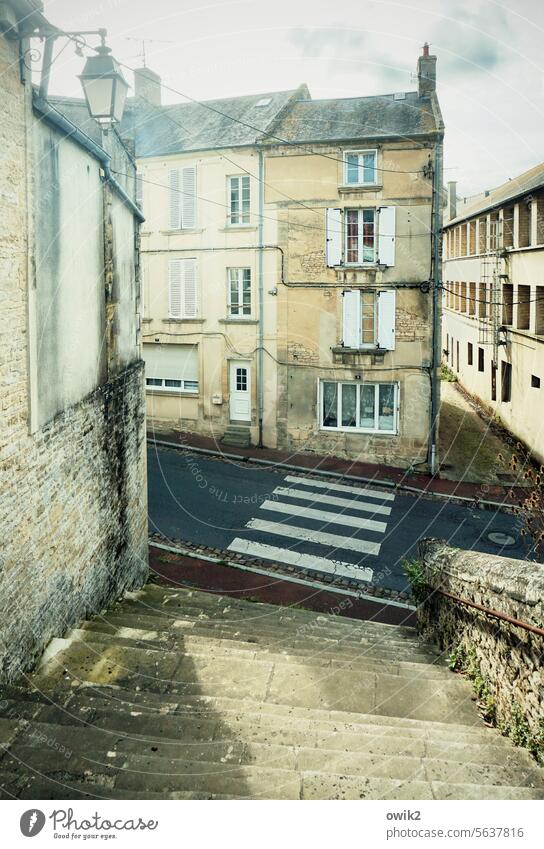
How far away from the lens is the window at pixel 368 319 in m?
17.7

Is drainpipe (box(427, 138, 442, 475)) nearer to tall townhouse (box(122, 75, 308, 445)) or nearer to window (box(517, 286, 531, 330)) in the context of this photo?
window (box(517, 286, 531, 330))

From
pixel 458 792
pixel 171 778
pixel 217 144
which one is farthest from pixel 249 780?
pixel 217 144

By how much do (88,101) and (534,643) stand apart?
245 inches

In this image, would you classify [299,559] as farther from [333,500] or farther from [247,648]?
[247,648]

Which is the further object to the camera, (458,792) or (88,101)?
(88,101)

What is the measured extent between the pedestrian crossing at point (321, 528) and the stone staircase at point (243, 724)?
4.77 m

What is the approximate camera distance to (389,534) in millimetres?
13375

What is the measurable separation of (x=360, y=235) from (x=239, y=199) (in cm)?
367

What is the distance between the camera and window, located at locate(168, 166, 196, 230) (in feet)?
62.3

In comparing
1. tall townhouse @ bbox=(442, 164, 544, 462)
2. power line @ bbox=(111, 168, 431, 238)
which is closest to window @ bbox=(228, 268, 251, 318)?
power line @ bbox=(111, 168, 431, 238)

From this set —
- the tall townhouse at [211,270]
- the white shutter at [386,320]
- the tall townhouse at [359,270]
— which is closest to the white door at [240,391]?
the tall townhouse at [211,270]

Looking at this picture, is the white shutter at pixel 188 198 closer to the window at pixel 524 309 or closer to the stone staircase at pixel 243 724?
the window at pixel 524 309

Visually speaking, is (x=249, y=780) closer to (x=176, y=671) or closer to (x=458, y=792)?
(x=458, y=792)

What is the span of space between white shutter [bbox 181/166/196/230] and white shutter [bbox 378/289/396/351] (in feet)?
19.5
